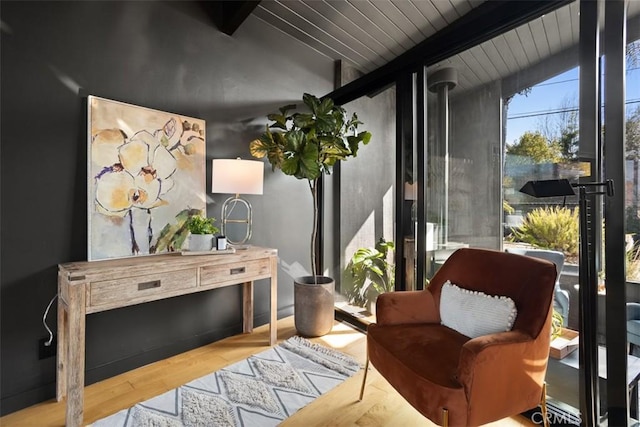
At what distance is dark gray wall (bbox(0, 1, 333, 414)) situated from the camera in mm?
Result: 1751

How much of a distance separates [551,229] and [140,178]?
2.64 metres

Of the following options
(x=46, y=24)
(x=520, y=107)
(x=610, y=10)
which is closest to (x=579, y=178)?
(x=520, y=107)

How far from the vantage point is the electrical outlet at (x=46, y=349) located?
1825mm

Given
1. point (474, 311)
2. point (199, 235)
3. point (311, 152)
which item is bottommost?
point (474, 311)

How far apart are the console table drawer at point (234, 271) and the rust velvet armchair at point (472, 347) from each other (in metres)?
1.06

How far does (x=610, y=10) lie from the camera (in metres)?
1.42

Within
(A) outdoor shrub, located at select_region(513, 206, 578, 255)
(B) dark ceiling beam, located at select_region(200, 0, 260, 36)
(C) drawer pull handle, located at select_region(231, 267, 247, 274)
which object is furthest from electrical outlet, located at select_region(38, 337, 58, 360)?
(A) outdoor shrub, located at select_region(513, 206, 578, 255)

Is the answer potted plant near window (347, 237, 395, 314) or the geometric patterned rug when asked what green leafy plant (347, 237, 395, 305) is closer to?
potted plant near window (347, 237, 395, 314)

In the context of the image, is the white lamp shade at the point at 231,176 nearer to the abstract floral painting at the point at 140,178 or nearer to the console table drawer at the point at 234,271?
the abstract floral painting at the point at 140,178

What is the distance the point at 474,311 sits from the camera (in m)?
1.59

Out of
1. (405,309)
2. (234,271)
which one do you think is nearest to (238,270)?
(234,271)

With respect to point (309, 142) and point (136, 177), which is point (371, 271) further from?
point (136, 177)

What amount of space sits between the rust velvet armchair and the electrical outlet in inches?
74.4

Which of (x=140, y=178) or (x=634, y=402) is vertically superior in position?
(x=140, y=178)
